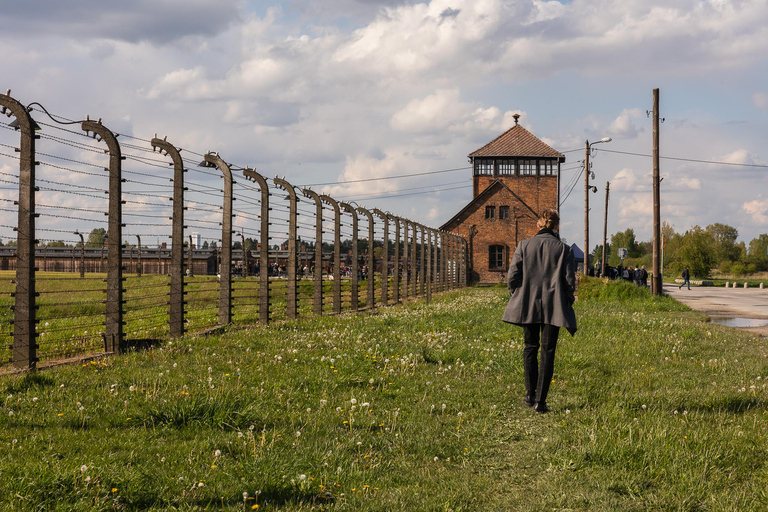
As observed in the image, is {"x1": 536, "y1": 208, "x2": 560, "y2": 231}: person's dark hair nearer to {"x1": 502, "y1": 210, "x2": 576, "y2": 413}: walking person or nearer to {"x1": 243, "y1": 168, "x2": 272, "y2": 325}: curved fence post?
{"x1": 502, "y1": 210, "x2": 576, "y2": 413}: walking person

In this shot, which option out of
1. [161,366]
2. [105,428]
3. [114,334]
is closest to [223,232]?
[114,334]

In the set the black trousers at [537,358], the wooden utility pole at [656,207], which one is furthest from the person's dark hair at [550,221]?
the wooden utility pole at [656,207]

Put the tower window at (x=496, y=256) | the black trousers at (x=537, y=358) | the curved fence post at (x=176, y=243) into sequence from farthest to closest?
the tower window at (x=496, y=256) → the curved fence post at (x=176, y=243) → the black trousers at (x=537, y=358)

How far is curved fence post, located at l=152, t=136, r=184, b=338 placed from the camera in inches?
414

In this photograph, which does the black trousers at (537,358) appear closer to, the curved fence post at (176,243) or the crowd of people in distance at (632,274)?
the curved fence post at (176,243)

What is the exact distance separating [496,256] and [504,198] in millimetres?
4858

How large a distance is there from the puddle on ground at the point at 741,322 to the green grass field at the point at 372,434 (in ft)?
33.1

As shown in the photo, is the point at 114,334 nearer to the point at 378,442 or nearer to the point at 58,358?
the point at 58,358

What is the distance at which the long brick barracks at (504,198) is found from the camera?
191ft

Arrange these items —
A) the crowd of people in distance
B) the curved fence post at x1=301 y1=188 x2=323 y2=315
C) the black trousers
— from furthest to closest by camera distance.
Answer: the crowd of people in distance, the curved fence post at x1=301 y1=188 x2=323 y2=315, the black trousers

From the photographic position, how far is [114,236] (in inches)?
364

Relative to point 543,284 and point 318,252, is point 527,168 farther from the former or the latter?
point 543,284

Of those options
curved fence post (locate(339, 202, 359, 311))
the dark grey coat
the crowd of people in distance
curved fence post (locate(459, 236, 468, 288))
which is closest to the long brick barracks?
the crowd of people in distance

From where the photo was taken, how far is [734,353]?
1078cm
